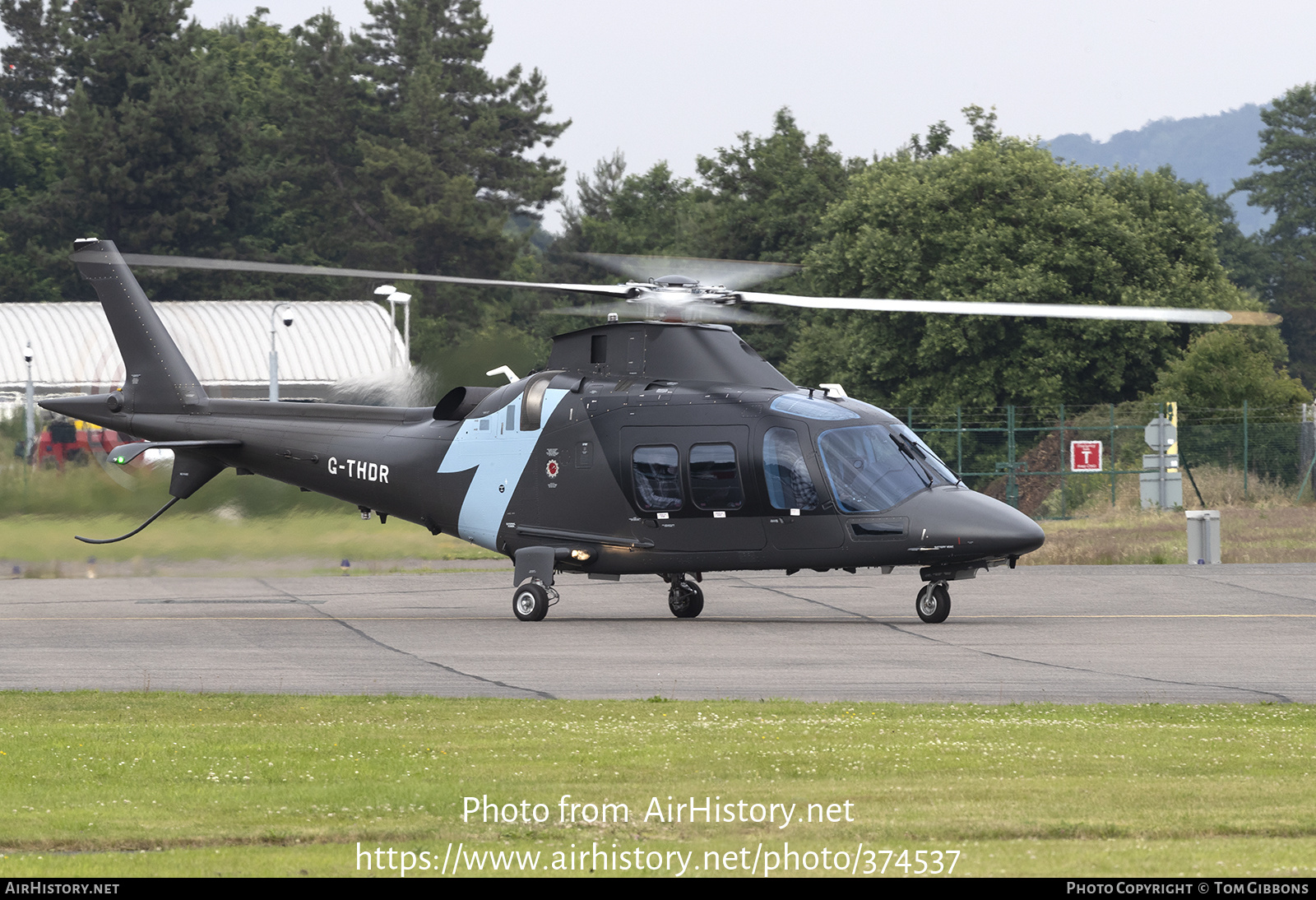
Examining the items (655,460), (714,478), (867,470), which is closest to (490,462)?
(655,460)

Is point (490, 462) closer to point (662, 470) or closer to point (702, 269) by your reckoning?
point (662, 470)

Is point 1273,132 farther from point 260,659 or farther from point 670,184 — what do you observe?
point 260,659

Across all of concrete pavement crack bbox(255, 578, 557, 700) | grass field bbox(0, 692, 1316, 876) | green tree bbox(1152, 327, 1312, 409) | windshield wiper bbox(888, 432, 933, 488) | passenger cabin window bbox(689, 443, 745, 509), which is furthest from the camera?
green tree bbox(1152, 327, 1312, 409)

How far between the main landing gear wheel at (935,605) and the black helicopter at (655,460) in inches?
0.9

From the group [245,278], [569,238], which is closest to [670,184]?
[569,238]

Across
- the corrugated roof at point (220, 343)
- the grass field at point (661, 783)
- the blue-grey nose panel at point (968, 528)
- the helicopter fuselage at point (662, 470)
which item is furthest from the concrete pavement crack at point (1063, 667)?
the corrugated roof at point (220, 343)

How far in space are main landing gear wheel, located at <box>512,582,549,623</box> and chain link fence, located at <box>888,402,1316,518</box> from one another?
75.3ft

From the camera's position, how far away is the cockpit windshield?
63.3ft

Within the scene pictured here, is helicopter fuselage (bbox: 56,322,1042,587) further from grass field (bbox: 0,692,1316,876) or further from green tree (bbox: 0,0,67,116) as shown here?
green tree (bbox: 0,0,67,116)

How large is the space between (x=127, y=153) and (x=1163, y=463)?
1975 inches

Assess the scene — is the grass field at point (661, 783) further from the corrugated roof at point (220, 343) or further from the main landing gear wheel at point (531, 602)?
the corrugated roof at point (220, 343)

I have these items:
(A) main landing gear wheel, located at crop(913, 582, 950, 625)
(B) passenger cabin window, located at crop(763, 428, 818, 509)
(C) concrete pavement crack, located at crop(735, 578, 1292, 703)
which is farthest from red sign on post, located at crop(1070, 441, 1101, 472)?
(B) passenger cabin window, located at crop(763, 428, 818, 509)

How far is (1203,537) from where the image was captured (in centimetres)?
2928
